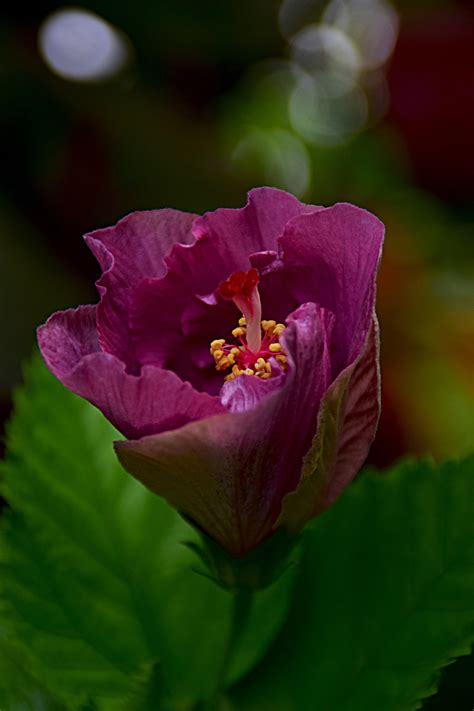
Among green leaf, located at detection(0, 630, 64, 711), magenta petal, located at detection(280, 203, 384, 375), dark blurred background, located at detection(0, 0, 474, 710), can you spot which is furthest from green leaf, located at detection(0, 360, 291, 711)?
dark blurred background, located at detection(0, 0, 474, 710)

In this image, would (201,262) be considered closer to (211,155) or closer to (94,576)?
(94,576)

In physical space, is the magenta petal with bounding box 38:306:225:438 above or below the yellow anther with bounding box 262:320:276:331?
above

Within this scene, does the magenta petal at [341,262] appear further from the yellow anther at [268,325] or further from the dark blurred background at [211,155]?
the dark blurred background at [211,155]

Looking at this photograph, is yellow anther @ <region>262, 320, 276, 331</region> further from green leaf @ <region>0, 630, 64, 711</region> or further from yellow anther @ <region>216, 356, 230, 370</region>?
green leaf @ <region>0, 630, 64, 711</region>

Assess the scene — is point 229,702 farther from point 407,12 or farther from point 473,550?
point 407,12

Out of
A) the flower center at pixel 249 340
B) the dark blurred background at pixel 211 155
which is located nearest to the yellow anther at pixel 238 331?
the flower center at pixel 249 340

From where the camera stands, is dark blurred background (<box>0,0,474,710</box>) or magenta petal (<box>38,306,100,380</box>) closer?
magenta petal (<box>38,306,100,380</box>)

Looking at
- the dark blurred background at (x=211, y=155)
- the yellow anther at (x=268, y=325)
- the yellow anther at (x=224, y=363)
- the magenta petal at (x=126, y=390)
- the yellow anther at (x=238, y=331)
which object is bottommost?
the dark blurred background at (x=211, y=155)

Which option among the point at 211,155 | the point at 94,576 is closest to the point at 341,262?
the point at 94,576
